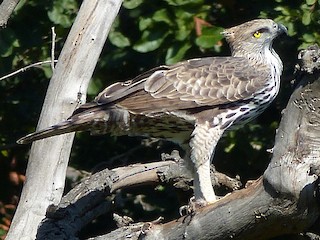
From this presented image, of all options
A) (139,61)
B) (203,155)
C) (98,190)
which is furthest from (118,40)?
(203,155)

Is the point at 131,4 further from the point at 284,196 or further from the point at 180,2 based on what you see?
the point at 284,196

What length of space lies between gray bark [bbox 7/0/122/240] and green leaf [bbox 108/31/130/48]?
0.96 m

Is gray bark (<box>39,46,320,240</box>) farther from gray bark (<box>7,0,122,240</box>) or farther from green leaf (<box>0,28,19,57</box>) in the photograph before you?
green leaf (<box>0,28,19,57</box>)

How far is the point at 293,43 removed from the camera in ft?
22.3

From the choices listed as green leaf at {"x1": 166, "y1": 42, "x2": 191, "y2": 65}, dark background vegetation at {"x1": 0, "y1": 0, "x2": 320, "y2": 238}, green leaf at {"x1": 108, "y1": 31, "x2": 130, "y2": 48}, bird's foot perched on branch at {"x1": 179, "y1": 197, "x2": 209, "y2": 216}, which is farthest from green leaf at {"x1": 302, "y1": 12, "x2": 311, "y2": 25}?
bird's foot perched on branch at {"x1": 179, "y1": 197, "x2": 209, "y2": 216}

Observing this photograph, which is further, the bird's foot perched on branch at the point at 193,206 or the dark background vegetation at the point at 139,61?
the dark background vegetation at the point at 139,61

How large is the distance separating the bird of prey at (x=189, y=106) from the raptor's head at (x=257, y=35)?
0.64 ft

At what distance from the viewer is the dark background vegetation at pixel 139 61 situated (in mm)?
6688

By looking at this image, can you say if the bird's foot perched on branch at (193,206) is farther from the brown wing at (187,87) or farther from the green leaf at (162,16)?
the green leaf at (162,16)

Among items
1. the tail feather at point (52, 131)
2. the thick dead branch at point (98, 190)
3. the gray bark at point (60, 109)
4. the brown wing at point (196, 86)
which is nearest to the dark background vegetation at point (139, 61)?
the thick dead branch at point (98, 190)

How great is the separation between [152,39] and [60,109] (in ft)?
3.54

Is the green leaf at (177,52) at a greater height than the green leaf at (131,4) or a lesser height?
lesser

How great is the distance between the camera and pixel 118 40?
22.7 ft

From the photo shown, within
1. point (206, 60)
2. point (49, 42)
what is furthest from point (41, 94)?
point (206, 60)
